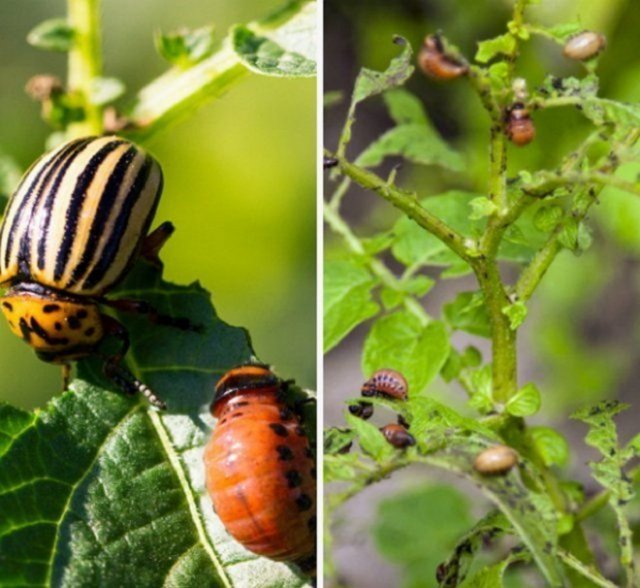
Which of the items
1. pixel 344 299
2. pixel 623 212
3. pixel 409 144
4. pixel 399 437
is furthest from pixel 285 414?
pixel 623 212

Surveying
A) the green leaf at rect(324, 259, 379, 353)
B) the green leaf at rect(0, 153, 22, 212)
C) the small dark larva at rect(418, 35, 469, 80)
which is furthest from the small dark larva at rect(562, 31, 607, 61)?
the green leaf at rect(0, 153, 22, 212)

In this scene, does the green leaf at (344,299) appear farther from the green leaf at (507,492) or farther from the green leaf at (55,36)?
the green leaf at (55,36)

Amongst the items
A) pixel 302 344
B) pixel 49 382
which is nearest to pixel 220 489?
pixel 302 344

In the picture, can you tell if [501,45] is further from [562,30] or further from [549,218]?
[549,218]

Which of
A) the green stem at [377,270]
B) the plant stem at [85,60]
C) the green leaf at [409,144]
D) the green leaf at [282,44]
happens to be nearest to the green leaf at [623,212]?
the green leaf at [409,144]

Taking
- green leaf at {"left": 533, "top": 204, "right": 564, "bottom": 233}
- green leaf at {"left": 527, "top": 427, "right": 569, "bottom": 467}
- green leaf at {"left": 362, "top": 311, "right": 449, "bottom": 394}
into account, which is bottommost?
green leaf at {"left": 527, "top": 427, "right": 569, "bottom": 467}

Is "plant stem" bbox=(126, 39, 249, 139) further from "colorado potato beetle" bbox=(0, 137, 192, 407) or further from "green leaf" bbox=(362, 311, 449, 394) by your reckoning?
"green leaf" bbox=(362, 311, 449, 394)
